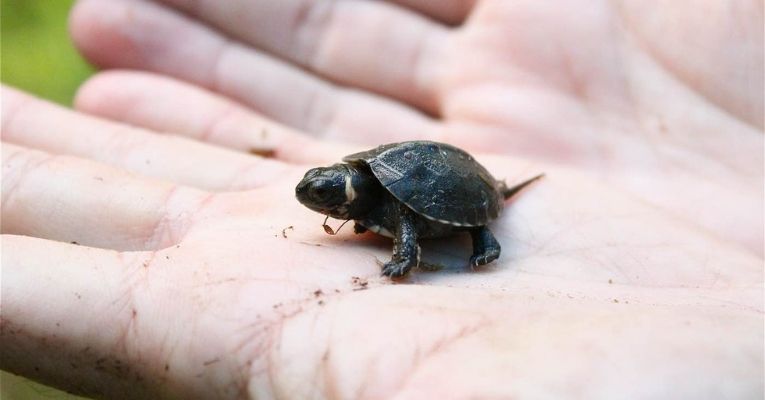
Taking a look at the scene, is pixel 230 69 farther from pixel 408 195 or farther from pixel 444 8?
pixel 408 195

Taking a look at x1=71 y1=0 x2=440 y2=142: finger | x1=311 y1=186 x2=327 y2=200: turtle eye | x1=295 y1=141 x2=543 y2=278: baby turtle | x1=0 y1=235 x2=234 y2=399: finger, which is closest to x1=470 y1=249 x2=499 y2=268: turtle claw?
x1=295 y1=141 x2=543 y2=278: baby turtle

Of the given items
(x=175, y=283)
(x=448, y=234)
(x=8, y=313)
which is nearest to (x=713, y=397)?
(x=448, y=234)

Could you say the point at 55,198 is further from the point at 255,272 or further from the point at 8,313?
the point at 255,272

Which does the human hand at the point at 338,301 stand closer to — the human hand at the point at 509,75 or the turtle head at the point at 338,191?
the turtle head at the point at 338,191

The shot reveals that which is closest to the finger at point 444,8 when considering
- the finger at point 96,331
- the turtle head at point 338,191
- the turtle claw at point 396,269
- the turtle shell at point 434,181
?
the turtle shell at point 434,181

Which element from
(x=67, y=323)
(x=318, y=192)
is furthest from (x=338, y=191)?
(x=67, y=323)

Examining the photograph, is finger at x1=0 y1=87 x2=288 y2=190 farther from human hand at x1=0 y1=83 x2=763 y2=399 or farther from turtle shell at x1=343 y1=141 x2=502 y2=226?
turtle shell at x1=343 y1=141 x2=502 y2=226
